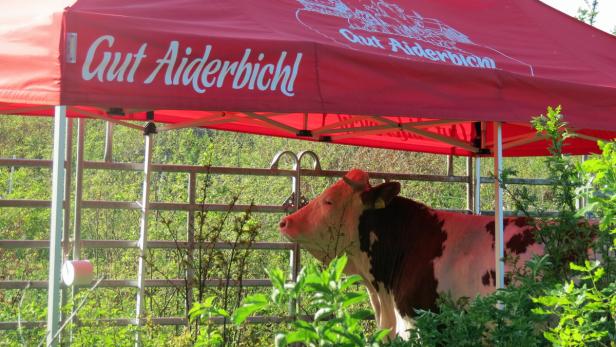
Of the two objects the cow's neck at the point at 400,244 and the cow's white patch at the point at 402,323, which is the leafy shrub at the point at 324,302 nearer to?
the cow's white patch at the point at 402,323

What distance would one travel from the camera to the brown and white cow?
5.28 m

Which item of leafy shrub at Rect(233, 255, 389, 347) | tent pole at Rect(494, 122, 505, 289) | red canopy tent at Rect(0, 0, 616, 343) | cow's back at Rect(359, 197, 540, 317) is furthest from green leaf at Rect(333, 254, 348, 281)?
cow's back at Rect(359, 197, 540, 317)

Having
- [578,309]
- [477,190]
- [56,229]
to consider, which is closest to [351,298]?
[578,309]

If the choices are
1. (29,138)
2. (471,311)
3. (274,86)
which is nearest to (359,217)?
(274,86)

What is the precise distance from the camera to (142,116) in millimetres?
5871

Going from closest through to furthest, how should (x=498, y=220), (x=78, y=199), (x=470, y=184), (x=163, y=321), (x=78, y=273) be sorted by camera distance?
(x=78, y=273), (x=498, y=220), (x=78, y=199), (x=163, y=321), (x=470, y=184)

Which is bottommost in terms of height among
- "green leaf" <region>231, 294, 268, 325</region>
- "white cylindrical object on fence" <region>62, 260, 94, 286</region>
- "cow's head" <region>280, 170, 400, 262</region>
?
"white cylindrical object on fence" <region>62, 260, 94, 286</region>

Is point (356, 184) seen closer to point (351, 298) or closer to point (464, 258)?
point (464, 258)

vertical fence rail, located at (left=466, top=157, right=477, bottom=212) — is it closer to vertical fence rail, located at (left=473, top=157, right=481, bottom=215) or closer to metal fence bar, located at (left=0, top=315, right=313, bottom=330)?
vertical fence rail, located at (left=473, top=157, right=481, bottom=215)

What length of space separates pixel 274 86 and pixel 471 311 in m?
1.40

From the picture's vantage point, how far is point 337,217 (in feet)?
18.2

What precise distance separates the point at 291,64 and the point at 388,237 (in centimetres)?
220

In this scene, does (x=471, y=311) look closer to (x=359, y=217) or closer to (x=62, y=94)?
(x=62, y=94)

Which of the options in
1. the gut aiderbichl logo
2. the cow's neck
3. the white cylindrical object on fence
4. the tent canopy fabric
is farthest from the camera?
the cow's neck
